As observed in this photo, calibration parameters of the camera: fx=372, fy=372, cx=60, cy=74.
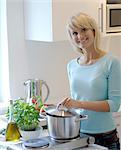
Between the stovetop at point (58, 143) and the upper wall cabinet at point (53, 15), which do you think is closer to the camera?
the stovetop at point (58, 143)

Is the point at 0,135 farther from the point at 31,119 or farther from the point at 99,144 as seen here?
the point at 99,144

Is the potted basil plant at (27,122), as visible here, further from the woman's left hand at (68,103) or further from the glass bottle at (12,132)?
the woman's left hand at (68,103)

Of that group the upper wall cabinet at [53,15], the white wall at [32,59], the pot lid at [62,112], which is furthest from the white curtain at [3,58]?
the pot lid at [62,112]

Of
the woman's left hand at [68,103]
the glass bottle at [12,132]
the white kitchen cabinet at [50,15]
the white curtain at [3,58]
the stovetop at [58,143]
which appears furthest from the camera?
the white curtain at [3,58]

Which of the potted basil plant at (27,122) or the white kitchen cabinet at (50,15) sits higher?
the white kitchen cabinet at (50,15)

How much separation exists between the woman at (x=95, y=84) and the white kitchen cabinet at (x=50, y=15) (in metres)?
0.49

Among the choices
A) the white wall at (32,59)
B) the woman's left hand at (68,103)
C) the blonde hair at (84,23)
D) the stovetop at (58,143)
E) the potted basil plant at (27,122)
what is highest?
the blonde hair at (84,23)

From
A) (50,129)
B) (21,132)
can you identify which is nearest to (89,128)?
(50,129)

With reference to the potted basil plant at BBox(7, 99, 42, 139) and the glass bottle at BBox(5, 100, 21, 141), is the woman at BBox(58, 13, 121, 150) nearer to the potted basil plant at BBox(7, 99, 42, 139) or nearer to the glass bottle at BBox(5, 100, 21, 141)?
the potted basil plant at BBox(7, 99, 42, 139)

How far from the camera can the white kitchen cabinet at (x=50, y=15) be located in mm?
2682

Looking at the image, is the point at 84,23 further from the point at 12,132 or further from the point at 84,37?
the point at 12,132

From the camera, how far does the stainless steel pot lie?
6.40 feet

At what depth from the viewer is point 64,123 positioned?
195 centimetres

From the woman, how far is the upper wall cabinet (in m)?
0.49
